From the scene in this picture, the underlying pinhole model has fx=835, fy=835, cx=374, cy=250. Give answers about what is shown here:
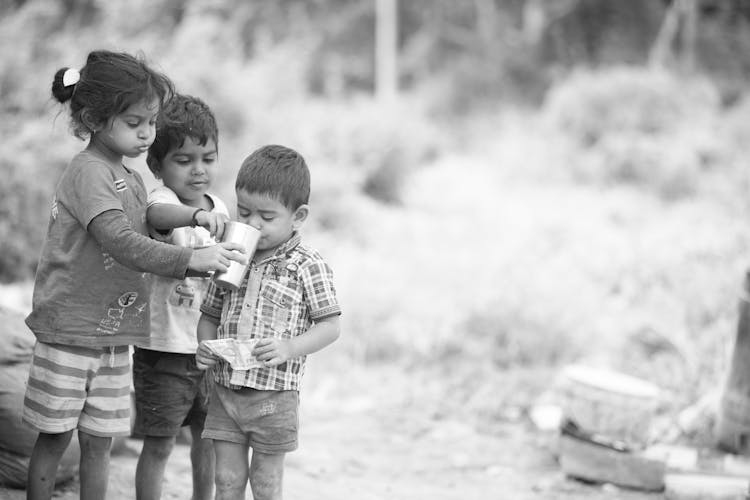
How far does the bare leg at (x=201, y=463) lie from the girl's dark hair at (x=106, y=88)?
1.18 meters

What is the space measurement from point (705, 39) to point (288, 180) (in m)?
24.2

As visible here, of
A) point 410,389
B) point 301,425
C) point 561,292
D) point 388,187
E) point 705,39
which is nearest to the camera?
point 301,425

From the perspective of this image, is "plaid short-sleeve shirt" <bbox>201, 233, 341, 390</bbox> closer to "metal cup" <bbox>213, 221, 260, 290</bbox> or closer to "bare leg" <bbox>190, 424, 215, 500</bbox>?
"metal cup" <bbox>213, 221, 260, 290</bbox>

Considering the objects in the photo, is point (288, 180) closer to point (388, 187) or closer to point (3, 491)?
point (3, 491)

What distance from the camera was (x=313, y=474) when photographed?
4.39 metres

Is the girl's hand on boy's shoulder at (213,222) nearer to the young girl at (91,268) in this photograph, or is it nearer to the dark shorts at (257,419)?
the young girl at (91,268)

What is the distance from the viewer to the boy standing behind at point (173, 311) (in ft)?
9.37

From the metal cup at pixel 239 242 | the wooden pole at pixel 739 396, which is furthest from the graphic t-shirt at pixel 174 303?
the wooden pole at pixel 739 396

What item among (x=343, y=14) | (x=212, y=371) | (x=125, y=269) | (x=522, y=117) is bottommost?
(x=212, y=371)

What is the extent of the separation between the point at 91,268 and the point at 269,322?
58cm

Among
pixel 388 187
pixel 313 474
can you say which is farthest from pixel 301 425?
pixel 388 187

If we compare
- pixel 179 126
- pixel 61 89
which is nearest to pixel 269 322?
pixel 179 126

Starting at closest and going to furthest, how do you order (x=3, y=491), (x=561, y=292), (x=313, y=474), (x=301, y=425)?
(x=3, y=491) < (x=313, y=474) < (x=301, y=425) < (x=561, y=292)

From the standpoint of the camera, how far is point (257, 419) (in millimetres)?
2592
